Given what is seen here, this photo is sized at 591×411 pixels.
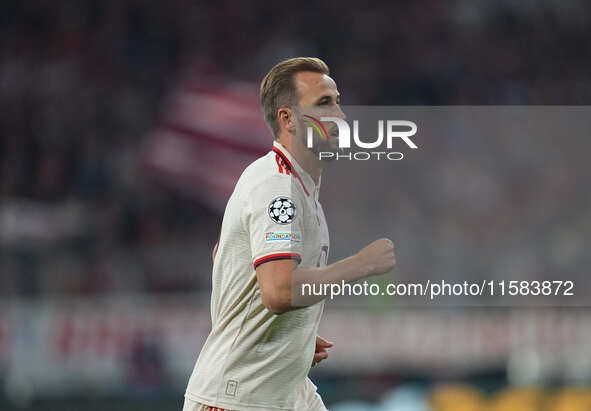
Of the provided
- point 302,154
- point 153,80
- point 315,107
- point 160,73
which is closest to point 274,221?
point 302,154

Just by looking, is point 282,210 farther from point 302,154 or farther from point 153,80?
point 153,80

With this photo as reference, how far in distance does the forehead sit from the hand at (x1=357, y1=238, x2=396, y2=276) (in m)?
0.65

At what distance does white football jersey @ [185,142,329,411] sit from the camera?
11.3 feet

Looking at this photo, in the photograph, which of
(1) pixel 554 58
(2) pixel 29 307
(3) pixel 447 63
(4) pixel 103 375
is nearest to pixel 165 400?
(4) pixel 103 375

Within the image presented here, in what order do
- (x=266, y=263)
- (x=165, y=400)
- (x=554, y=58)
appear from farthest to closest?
(x=554, y=58), (x=165, y=400), (x=266, y=263)

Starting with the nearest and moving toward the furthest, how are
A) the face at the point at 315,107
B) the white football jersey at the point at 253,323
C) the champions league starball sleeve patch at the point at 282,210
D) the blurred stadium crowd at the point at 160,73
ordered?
the champions league starball sleeve patch at the point at 282,210 → the white football jersey at the point at 253,323 → the face at the point at 315,107 → the blurred stadium crowd at the point at 160,73

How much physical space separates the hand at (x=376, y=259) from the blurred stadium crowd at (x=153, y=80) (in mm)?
6044

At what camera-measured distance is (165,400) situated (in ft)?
27.1

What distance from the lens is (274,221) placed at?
10.7 feet

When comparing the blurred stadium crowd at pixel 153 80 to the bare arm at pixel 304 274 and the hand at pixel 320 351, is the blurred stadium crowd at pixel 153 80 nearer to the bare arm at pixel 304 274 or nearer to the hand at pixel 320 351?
the hand at pixel 320 351

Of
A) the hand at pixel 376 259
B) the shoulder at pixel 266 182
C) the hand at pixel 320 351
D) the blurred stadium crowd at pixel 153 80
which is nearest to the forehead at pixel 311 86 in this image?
the shoulder at pixel 266 182

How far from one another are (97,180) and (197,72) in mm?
2298

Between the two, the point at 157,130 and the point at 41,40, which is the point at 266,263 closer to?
the point at 157,130

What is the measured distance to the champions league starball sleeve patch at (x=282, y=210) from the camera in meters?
3.27
